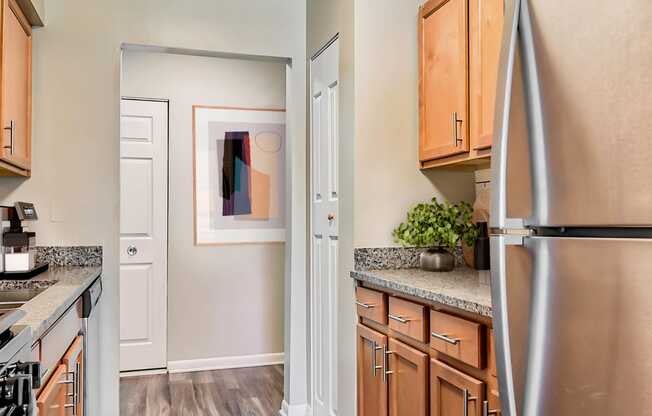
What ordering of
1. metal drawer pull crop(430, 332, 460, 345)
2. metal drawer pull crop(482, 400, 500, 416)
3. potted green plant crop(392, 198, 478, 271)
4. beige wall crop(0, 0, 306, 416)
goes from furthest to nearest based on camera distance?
beige wall crop(0, 0, 306, 416)
potted green plant crop(392, 198, 478, 271)
metal drawer pull crop(430, 332, 460, 345)
metal drawer pull crop(482, 400, 500, 416)

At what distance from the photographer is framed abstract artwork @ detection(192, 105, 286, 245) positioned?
4316 mm

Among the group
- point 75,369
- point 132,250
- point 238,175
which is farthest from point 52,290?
point 238,175

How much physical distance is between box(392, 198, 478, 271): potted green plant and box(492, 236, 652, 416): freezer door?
1.30m

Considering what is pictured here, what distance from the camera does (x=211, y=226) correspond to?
433cm

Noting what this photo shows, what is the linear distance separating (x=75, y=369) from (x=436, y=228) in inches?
59.5

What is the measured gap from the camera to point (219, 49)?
9.88 feet

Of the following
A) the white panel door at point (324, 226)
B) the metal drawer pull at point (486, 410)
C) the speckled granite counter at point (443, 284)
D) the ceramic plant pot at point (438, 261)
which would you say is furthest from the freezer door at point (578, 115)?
the white panel door at point (324, 226)

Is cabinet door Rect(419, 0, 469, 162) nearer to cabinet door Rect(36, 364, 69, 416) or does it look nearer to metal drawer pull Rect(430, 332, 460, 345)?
metal drawer pull Rect(430, 332, 460, 345)

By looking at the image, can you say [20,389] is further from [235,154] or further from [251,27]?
[235,154]

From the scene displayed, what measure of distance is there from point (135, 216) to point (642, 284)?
3859 mm

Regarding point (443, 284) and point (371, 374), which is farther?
point (371, 374)

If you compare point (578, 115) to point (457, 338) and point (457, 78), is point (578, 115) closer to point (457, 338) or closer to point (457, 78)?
point (457, 338)

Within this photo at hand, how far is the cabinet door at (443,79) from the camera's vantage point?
2.22 metres

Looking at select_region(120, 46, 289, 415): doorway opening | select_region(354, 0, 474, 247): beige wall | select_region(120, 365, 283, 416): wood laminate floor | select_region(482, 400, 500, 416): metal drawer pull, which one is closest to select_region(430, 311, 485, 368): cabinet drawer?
select_region(482, 400, 500, 416): metal drawer pull
